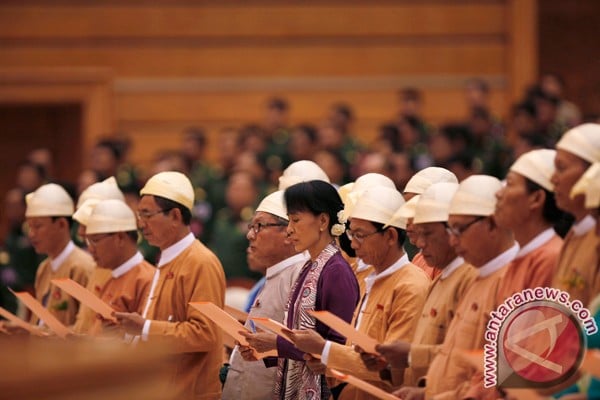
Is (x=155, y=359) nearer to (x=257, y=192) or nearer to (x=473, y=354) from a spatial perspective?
(x=473, y=354)

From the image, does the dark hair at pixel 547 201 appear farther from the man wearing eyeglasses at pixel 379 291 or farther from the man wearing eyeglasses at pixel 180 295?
the man wearing eyeglasses at pixel 180 295

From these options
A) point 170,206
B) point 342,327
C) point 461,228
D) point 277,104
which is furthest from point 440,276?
point 277,104

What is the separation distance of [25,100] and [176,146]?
167 cm

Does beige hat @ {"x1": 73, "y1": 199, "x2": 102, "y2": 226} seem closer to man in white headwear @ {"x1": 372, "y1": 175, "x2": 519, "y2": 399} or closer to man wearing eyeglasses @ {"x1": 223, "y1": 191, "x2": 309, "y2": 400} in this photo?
man wearing eyeglasses @ {"x1": 223, "y1": 191, "x2": 309, "y2": 400}

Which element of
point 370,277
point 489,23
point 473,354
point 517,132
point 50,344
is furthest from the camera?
point 489,23

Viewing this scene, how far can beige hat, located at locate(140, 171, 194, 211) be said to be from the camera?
643cm

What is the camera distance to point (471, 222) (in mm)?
4598

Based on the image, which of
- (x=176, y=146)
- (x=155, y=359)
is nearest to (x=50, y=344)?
(x=155, y=359)

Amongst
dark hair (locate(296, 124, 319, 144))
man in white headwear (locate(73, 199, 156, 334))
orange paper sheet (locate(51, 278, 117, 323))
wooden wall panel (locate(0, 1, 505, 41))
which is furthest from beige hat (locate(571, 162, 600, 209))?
wooden wall panel (locate(0, 1, 505, 41))

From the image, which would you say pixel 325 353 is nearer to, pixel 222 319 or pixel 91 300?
pixel 222 319

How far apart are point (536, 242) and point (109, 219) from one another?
292 centimetres

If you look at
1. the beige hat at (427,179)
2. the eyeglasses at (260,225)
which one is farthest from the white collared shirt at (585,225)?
the eyeglasses at (260,225)

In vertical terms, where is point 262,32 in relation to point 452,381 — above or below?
above
